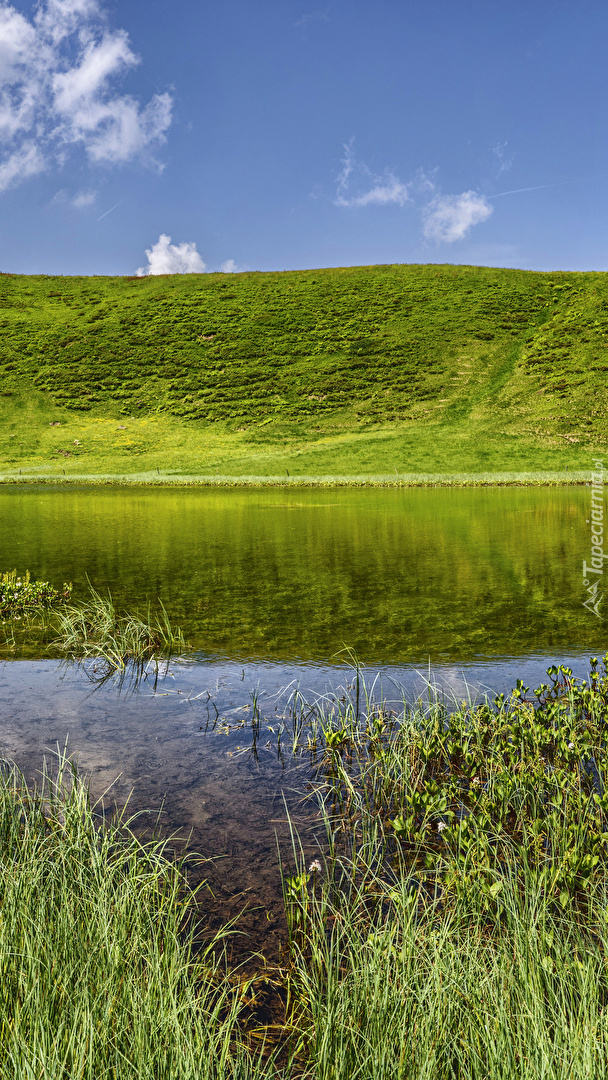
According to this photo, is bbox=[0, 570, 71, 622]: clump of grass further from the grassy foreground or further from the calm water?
the grassy foreground

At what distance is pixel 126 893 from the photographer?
4.12 meters

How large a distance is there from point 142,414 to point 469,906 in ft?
318

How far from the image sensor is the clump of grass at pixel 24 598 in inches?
579

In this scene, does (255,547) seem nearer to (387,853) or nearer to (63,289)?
(387,853)

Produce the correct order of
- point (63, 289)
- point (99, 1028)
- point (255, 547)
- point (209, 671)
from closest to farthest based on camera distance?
1. point (99, 1028)
2. point (209, 671)
3. point (255, 547)
4. point (63, 289)

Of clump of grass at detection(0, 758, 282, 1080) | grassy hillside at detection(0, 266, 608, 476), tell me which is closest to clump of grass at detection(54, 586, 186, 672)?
clump of grass at detection(0, 758, 282, 1080)

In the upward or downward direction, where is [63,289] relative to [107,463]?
upward

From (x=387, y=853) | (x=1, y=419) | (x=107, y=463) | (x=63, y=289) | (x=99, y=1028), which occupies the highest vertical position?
(x=63, y=289)

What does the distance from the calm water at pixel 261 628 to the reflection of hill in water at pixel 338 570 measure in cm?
8

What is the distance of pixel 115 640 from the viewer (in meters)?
11.9

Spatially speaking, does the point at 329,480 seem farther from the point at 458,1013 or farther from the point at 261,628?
the point at 458,1013

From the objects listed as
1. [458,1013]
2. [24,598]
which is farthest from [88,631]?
[458,1013]

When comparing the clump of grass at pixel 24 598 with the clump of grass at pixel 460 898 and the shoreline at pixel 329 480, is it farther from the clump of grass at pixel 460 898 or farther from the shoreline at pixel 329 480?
the shoreline at pixel 329 480

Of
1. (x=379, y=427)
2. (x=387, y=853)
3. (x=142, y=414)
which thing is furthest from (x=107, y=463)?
(x=387, y=853)
